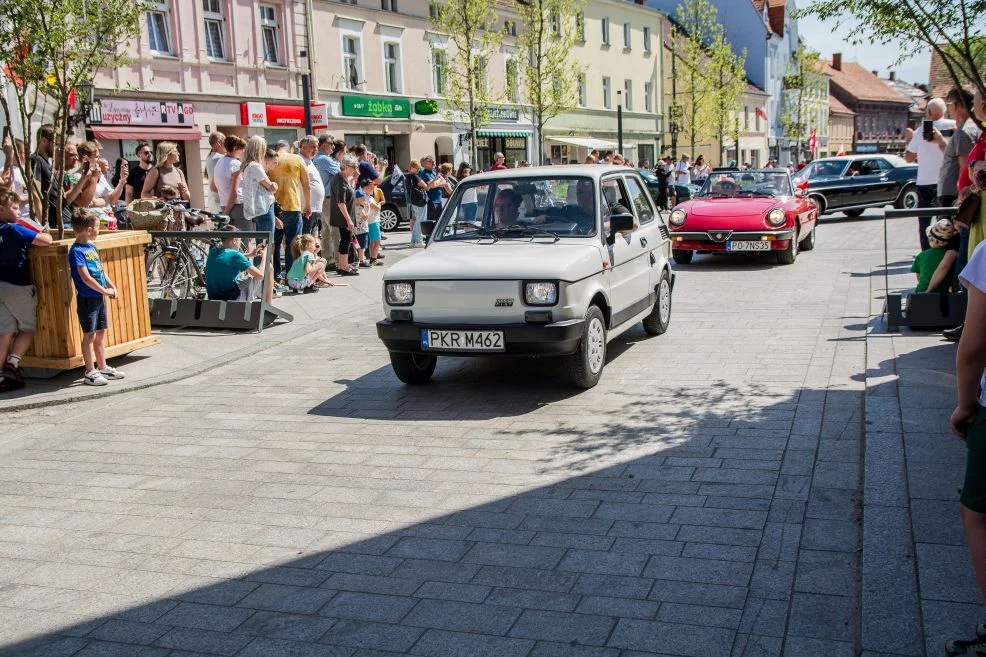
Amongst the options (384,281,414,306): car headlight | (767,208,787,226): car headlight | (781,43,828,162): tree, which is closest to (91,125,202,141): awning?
(767,208,787,226): car headlight

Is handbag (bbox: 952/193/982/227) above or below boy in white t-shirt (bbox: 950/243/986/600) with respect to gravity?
above

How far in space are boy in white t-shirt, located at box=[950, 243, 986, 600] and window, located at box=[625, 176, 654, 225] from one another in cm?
597

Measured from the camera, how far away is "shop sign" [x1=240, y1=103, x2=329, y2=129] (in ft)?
101

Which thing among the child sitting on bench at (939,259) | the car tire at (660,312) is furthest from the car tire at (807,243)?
the child sitting on bench at (939,259)

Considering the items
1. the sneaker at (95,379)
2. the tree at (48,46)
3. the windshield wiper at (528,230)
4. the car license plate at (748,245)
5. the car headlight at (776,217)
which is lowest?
the sneaker at (95,379)

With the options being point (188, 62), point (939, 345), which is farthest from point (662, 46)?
point (939, 345)

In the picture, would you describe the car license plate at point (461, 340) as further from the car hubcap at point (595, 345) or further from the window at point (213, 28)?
the window at point (213, 28)

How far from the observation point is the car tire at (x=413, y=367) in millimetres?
8047

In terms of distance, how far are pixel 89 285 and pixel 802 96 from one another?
240 ft

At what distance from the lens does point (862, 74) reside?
107812 mm

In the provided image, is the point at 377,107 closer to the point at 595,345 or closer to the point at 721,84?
the point at 721,84

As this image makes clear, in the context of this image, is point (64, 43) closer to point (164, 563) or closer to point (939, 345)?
point (164, 563)

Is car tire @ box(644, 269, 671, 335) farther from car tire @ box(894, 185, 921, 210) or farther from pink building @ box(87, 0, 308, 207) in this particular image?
pink building @ box(87, 0, 308, 207)

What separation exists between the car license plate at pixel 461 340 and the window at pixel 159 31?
23.6m
